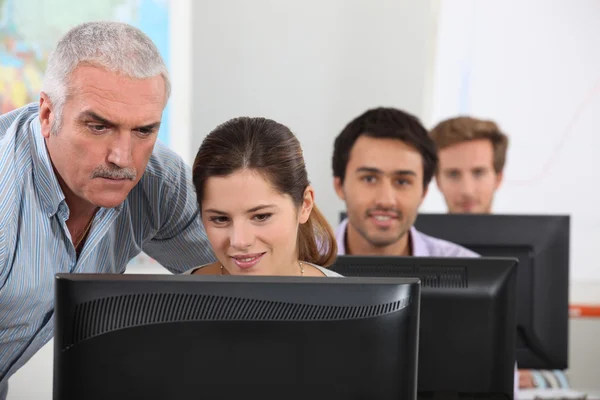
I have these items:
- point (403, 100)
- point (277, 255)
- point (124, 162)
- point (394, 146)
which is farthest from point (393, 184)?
point (403, 100)

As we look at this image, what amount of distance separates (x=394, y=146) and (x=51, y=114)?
1.05 metres

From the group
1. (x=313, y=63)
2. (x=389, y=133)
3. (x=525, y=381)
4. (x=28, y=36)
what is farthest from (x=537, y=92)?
(x=28, y=36)

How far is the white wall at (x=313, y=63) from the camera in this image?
3.92 metres

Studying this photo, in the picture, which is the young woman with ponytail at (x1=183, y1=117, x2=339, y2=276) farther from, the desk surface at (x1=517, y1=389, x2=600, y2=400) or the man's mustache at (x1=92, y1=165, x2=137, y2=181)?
the desk surface at (x1=517, y1=389, x2=600, y2=400)

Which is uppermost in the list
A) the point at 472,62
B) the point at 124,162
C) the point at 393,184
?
the point at 472,62

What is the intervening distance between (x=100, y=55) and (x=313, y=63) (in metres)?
2.53

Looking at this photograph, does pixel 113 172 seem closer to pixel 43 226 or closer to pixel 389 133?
pixel 43 226

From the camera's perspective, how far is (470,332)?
4.48 ft

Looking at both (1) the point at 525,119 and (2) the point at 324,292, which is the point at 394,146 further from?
(1) the point at 525,119

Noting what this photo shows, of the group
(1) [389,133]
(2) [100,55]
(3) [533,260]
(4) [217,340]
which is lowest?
(4) [217,340]

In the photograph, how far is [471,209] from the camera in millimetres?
3166

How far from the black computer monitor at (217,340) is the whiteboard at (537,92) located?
3.04 m

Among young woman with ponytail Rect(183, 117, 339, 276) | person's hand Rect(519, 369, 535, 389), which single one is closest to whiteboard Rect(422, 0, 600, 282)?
person's hand Rect(519, 369, 535, 389)

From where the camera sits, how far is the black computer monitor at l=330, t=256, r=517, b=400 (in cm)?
136
